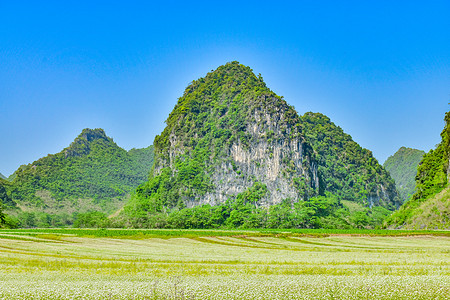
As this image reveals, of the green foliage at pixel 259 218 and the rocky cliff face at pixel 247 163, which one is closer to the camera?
the green foliage at pixel 259 218

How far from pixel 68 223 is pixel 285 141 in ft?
344

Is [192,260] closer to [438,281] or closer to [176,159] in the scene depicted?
[438,281]

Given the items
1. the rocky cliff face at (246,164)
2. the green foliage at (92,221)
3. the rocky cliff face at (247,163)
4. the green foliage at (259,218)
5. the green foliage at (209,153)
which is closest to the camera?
the green foliage at (92,221)

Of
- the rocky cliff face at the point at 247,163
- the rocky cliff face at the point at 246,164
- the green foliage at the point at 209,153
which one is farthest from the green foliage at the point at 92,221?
the rocky cliff face at the point at 247,163

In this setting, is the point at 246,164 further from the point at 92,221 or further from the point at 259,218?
the point at 92,221

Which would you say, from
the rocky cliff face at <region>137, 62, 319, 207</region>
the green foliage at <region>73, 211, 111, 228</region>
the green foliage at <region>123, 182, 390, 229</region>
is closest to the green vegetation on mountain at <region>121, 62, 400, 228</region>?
the rocky cliff face at <region>137, 62, 319, 207</region>

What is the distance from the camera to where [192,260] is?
33031 mm

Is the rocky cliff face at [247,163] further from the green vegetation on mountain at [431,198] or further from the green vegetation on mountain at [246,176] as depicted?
the green vegetation on mountain at [431,198]

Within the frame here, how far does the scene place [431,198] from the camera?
338ft

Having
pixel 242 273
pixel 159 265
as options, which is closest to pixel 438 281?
pixel 242 273

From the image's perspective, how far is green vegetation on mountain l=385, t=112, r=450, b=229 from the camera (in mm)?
90125

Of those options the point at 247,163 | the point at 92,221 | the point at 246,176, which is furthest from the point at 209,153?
the point at 92,221

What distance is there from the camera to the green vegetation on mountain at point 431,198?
90125mm

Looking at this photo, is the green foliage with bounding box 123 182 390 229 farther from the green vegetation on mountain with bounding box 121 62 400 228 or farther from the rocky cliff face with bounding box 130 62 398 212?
the rocky cliff face with bounding box 130 62 398 212
